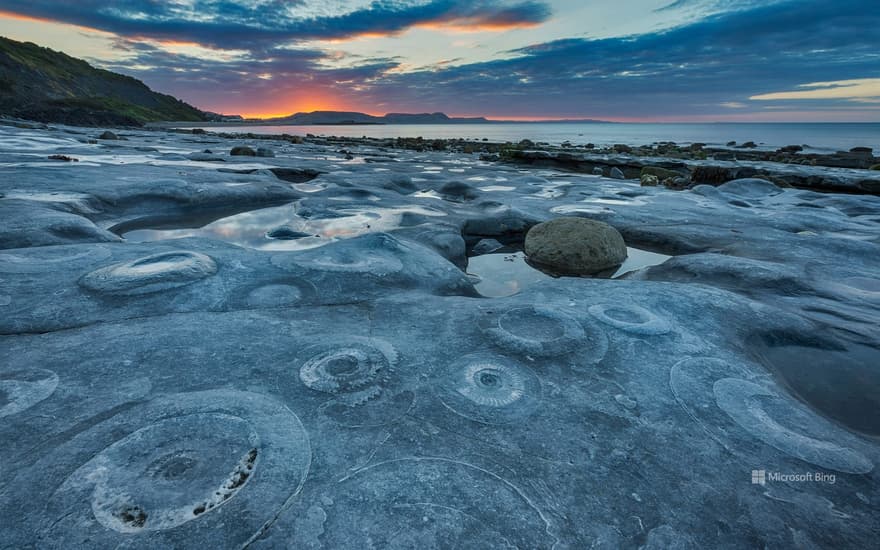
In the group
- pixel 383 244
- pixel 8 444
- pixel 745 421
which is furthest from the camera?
pixel 383 244

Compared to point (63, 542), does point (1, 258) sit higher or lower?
higher

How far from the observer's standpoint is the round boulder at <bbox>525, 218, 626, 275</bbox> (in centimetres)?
756

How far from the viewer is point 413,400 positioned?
3064 millimetres

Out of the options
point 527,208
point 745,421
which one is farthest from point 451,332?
point 527,208

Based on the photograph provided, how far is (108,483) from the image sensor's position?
2191mm

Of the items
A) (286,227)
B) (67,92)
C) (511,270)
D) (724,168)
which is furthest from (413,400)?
(67,92)

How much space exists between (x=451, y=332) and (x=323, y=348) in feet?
4.16

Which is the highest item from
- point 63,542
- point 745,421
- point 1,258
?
point 1,258

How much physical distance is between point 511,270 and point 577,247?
1.32m

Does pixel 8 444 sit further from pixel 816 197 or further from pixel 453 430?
pixel 816 197

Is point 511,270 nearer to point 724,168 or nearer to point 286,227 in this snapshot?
point 286,227

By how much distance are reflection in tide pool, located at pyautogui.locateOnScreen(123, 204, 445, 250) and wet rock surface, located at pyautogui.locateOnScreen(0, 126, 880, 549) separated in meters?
1.37

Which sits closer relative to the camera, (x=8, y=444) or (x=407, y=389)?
(x=8, y=444)

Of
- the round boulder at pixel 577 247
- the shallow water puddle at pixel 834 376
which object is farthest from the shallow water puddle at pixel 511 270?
the shallow water puddle at pixel 834 376
